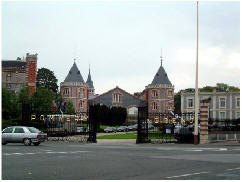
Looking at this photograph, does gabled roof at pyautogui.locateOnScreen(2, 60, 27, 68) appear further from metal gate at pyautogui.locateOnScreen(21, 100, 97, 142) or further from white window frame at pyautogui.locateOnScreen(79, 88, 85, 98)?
metal gate at pyautogui.locateOnScreen(21, 100, 97, 142)

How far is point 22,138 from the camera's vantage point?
29.4 metres

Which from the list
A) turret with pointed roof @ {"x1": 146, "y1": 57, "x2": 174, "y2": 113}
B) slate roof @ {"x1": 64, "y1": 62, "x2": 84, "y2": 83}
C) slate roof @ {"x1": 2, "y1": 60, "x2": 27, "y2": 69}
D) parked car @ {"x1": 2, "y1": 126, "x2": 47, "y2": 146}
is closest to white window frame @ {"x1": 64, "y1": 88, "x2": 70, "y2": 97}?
slate roof @ {"x1": 64, "y1": 62, "x2": 84, "y2": 83}

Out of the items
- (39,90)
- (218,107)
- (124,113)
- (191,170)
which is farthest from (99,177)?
(124,113)

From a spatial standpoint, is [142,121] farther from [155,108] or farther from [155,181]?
[155,108]

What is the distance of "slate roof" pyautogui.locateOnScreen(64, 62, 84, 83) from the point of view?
5029 inches

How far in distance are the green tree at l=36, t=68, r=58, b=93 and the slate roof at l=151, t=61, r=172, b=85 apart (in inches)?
1208

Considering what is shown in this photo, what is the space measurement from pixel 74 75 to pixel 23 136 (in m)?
99.5

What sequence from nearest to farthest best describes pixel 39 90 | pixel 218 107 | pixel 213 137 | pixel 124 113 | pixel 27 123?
pixel 213 137 < pixel 27 123 < pixel 39 90 < pixel 218 107 < pixel 124 113

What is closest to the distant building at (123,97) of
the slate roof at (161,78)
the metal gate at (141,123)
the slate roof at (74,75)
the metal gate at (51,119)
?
the slate roof at (74,75)

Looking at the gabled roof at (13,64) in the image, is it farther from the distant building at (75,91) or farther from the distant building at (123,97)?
the distant building at (123,97)

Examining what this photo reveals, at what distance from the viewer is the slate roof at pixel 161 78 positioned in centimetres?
13025

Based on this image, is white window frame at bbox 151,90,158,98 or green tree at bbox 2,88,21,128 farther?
white window frame at bbox 151,90,158,98

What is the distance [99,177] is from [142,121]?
2269cm

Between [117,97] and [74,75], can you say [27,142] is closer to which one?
[117,97]
